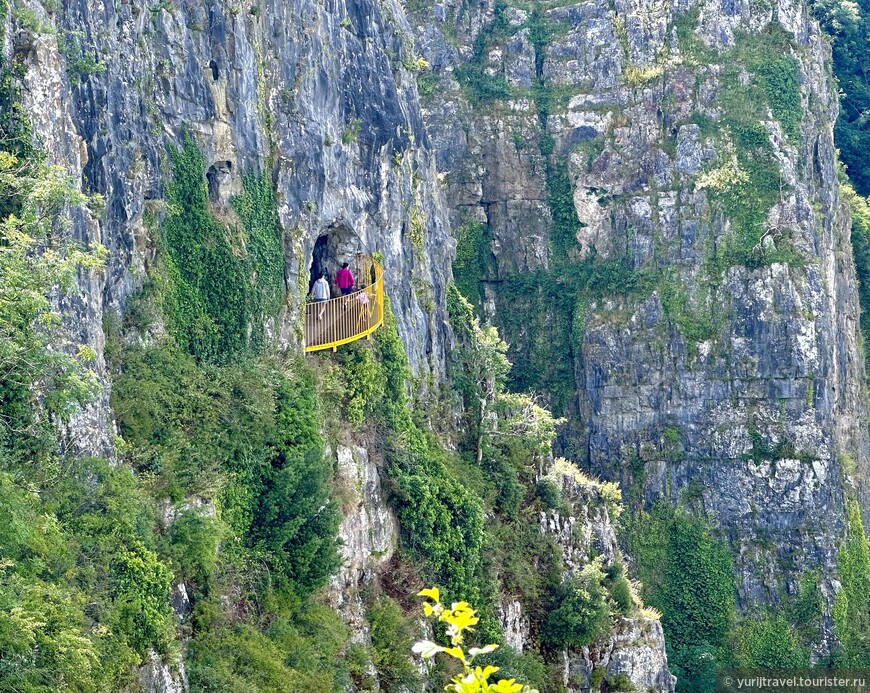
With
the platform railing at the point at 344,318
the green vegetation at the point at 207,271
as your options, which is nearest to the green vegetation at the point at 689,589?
the platform railing at the point at 344,318

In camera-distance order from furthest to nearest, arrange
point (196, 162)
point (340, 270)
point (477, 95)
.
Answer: point (477, 95)
point (340, 270)
point (196, 162)

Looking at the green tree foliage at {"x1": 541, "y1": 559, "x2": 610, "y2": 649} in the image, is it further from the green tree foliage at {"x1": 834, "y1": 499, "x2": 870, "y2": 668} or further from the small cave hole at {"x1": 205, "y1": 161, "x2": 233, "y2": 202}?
the green tree foliage at {"x1": 834, "y1": 499, "x2": 870, "y2": 668}

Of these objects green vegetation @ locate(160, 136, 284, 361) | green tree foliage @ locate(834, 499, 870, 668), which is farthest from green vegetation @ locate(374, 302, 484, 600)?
green tree foliage @ locate(834, 499, 870, 668)

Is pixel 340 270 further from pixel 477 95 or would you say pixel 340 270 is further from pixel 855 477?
pixel 855 477

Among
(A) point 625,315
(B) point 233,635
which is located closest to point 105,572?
(B) point 233,635

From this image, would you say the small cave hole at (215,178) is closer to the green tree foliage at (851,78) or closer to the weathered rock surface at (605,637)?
the weathered rock surface at (605,637)
